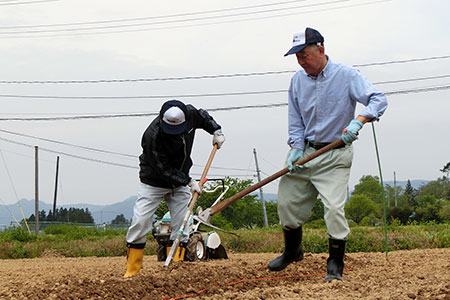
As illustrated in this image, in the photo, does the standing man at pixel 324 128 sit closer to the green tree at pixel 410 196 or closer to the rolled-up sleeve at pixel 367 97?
the rolled-up sleeve at pixel 367 97

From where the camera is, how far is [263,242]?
1220 centimetres

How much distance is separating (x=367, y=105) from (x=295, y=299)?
1.75 metres

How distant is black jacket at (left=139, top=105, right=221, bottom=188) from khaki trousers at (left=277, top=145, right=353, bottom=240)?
1030 mm

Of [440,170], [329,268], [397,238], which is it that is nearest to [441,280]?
[329,268]

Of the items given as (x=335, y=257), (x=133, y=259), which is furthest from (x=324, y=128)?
(x=133, y=259)

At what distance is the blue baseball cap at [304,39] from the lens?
5273 millimetres

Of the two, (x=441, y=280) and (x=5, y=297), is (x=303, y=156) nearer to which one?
(x=441, y=280)

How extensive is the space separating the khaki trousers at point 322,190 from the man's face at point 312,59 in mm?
672

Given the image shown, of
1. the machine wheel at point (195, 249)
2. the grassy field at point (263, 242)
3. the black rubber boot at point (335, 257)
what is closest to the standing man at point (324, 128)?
the black rubber boot at point (335, 257)

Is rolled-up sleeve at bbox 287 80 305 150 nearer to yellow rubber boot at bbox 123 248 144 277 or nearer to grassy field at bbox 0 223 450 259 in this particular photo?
yellow rubber boot at bbox 123 248 144 277

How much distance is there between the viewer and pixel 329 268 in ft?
17.5

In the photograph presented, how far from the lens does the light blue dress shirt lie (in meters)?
5.28

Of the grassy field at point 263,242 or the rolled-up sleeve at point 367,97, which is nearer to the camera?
the rolled-up sleeve at point 367,97

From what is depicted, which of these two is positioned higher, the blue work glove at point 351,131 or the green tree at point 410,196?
the blue work glove at point 351,131
